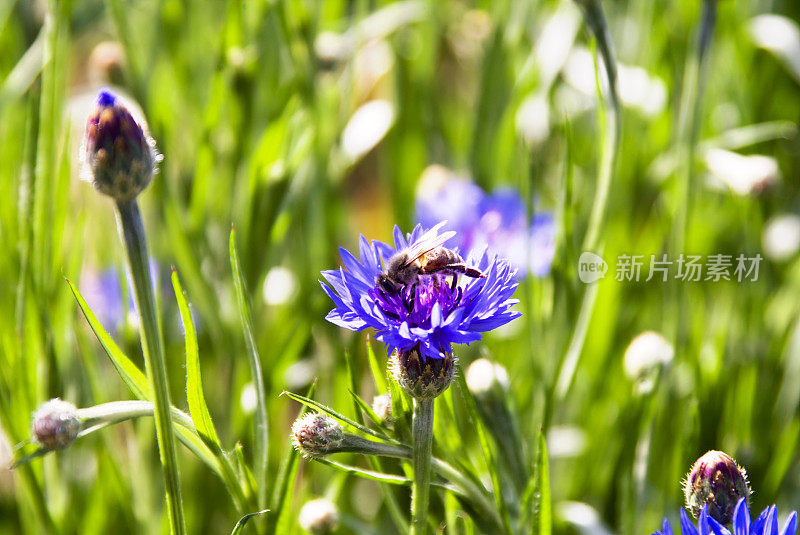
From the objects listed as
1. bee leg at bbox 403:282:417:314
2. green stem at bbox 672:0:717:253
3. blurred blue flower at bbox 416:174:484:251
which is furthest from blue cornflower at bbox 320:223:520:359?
blurred blue flower at bbox 416:174:484:251

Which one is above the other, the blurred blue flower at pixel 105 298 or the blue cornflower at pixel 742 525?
the blurred blue flower at pixel 105 298

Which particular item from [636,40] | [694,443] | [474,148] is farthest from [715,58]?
[694,443]

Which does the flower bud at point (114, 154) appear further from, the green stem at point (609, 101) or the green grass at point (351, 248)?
the green stem at point (609, 101)

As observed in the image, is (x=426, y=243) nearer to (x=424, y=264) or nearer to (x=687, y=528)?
(x=424, y=264)

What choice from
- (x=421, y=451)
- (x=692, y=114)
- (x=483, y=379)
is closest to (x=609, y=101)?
(x=692, y=114)

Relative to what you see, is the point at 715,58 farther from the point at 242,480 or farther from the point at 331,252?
the point at 242,480

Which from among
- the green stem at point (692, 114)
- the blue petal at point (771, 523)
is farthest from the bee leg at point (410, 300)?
the green stem at point (692, 114)

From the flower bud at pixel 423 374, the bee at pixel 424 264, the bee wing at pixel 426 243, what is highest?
the bee wing at pixel 426 243
